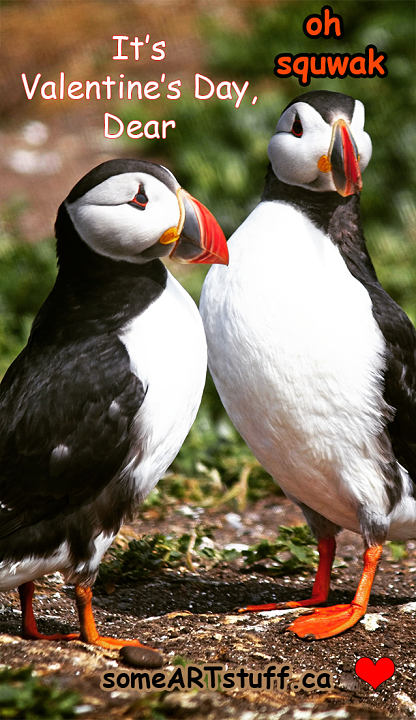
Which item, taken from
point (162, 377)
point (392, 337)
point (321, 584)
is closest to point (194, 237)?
point (162, 377)

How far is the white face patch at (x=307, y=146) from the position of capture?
4.09 metres

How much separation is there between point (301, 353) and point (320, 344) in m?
0.08

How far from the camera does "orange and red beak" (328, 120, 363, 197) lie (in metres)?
4.01

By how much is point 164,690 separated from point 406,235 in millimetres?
7429

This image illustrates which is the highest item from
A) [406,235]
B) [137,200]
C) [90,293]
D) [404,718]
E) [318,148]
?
[406,235]

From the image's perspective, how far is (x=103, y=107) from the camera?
1314 cm

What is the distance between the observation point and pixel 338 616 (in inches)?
162

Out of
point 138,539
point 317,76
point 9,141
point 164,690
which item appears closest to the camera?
point 164,690

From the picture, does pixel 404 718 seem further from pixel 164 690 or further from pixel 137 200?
pixel 137 200

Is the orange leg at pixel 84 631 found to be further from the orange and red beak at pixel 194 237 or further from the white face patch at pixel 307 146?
the white face patch at pixel 307 146

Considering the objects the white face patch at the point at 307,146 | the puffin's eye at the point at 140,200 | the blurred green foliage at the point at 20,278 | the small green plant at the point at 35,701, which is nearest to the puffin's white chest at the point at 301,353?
the white face patch at the point at 307,146

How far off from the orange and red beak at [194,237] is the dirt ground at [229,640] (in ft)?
4.68

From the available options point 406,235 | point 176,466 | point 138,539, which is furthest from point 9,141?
point 138,539

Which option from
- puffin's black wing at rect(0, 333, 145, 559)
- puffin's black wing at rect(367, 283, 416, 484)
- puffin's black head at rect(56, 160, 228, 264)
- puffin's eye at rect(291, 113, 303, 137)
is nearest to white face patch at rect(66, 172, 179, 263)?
puffin's black head at rect(56, 160, 228, 264)
